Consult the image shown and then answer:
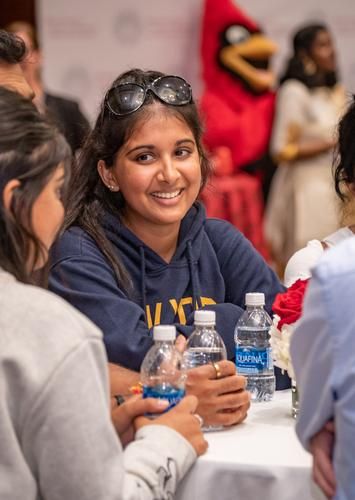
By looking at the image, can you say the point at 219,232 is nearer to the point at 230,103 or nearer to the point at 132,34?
the point at 230,103

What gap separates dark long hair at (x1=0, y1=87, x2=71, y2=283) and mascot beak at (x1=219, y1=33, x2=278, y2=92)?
5.61 m

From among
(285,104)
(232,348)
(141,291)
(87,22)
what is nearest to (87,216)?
(141,291)

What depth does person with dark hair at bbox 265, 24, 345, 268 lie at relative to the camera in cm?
710

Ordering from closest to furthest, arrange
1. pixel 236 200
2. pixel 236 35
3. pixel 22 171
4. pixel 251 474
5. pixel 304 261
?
pixel 22 171 → pixel 251 474 → pixel 304 261 → pixel 236 200 → pixel 236 35

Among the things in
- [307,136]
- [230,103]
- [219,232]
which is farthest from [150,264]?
[230,103]

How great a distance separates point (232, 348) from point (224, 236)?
41cm

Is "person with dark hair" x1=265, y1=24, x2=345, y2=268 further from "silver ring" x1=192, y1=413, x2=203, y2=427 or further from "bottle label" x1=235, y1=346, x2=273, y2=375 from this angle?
Answer: "silver ring" x1=192, y1=413, x2=203, y2=427

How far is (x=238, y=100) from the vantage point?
7.34 meters

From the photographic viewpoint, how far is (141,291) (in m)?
2.82

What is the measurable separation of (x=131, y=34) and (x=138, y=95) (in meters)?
4.81

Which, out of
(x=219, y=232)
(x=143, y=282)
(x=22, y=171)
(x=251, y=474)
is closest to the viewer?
(x=22, y=171)

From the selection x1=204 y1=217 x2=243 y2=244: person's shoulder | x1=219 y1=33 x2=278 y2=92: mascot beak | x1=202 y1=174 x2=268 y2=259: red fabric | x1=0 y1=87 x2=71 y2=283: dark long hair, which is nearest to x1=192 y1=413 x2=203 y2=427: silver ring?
x1=0 y1=87 x2=71 y2=283: dark long hair

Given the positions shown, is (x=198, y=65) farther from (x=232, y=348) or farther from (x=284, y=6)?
(x=232, y=348)

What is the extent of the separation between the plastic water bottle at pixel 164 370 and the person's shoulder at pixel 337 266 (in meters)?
0.60
